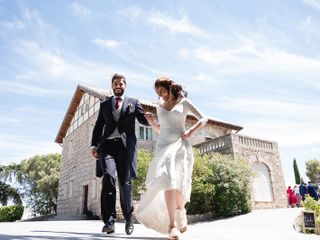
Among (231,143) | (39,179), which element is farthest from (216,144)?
(39,179)

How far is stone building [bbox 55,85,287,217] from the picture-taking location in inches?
653

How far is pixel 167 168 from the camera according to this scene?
3.19 m

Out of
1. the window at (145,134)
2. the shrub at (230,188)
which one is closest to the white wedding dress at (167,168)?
the shrub at (230,188)

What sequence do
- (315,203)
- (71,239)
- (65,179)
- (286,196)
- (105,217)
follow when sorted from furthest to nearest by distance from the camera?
(65,179)
(286,196)
(315,203)
(105,217)
(71,239)

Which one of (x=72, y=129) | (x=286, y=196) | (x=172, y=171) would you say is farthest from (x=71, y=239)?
(x=72, y=129)

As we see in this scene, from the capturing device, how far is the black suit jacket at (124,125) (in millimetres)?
4008

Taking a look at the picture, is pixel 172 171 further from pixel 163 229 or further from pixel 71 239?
pixel 71 239

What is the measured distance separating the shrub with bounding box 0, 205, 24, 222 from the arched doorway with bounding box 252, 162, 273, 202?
61.9ft

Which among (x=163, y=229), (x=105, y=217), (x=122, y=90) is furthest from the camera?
(x=122, y=90)

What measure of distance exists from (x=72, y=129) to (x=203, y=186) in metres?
14.0

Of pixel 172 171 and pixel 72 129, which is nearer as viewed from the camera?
pixel 172 171

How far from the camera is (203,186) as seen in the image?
12633mm

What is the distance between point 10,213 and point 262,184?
19.2 meters

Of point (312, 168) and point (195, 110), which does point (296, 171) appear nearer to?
point (312, 168)
